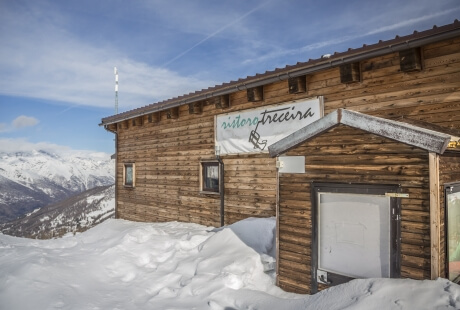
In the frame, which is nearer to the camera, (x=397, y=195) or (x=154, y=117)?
(x=397, y=195)

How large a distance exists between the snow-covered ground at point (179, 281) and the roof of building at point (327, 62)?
3.64m

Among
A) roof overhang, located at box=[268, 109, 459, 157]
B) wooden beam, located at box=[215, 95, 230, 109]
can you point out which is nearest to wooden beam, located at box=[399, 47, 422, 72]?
roof overhang, located at box=[268, 109, 459, 157]

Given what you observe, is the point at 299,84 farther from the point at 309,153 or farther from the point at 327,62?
the point at 309,153

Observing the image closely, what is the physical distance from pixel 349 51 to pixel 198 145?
5923mm

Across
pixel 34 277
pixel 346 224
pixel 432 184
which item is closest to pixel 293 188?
pixel 346 224

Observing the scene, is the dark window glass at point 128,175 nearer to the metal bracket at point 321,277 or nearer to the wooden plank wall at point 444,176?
the metal bracket at point 321,277

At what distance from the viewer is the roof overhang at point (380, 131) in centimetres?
434

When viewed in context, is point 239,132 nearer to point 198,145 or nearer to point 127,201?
point 198,145

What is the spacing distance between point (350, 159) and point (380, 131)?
0.62 meters

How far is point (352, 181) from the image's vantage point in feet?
16.8

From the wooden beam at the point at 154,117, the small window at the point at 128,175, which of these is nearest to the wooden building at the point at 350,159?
the wooden beam at the point at 154,117

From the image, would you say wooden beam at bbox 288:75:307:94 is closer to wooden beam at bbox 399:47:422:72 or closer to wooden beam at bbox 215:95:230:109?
wooden beam at bbox 399:47:422:72

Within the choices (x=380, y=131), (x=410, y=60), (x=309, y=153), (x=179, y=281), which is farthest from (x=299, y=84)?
(x=179, y=281)

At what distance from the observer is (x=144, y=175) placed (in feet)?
46.5
